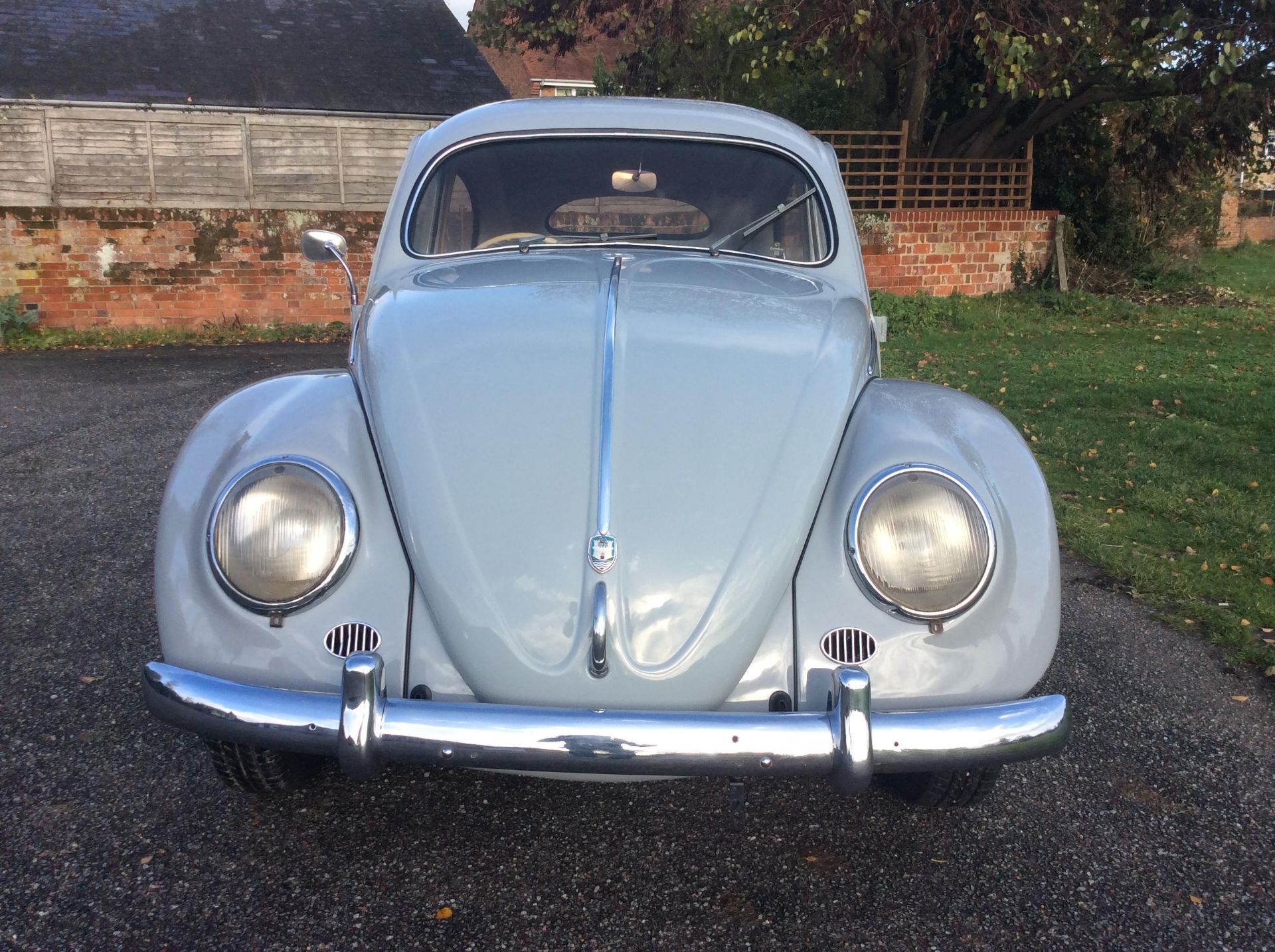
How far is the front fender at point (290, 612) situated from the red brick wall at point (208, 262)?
35.3ft

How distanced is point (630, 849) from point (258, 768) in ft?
2.88

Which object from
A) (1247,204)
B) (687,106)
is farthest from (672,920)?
(1247,204)

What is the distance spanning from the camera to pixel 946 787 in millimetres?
2486

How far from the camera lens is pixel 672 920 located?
86.5 inches

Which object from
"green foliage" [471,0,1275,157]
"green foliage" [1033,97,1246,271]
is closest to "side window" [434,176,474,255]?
"green foliage" [471,0,1275,157]

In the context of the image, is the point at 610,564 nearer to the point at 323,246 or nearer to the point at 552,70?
the point at 323,246

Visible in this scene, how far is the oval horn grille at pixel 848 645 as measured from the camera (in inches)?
82.4

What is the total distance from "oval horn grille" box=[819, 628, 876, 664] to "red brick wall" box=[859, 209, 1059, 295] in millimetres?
11266

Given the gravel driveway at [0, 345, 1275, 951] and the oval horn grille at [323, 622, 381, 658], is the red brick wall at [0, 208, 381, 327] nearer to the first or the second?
the gravel driveway at [0, 345, 1275, 951]

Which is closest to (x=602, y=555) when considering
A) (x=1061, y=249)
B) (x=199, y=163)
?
(x=199, y=163)

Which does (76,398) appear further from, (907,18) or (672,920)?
(907,18)

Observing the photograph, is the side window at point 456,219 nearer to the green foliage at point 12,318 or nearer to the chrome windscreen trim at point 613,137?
the chrome windscreen trim at point 613,137

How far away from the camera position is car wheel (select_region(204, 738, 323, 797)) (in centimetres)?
238

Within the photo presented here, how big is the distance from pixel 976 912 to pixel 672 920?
0.64 m
